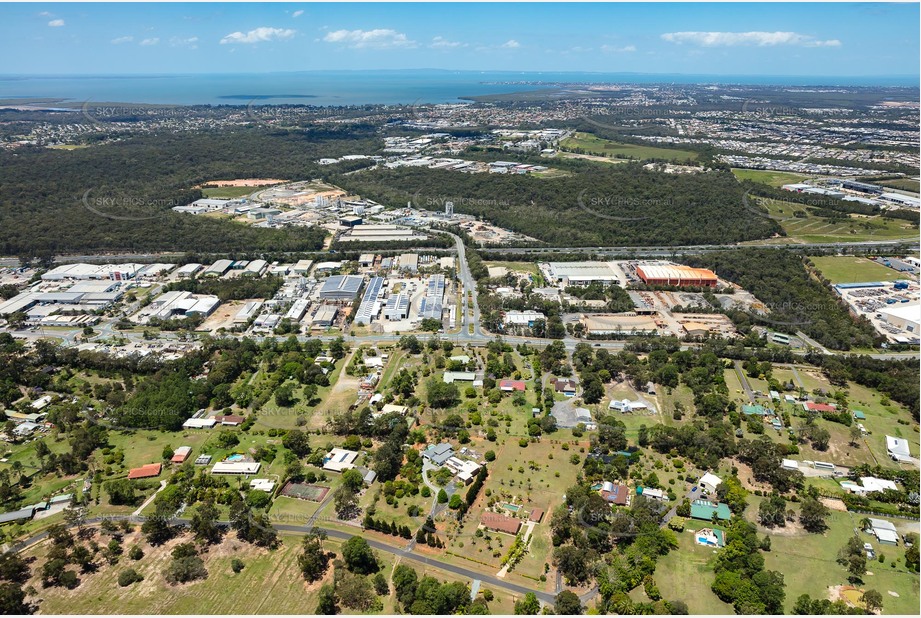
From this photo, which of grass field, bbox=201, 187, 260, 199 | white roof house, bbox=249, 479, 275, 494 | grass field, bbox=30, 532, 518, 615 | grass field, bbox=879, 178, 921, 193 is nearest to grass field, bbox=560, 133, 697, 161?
grass field, bbox=879, 178, 921, 193

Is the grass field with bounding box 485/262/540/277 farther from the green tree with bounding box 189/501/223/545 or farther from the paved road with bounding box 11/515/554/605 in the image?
the green tree with bounding box 189/501/223/545

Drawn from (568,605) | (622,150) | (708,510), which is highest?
(622,150)

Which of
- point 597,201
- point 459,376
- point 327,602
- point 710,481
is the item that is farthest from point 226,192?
point 710,481

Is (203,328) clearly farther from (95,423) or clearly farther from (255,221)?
(255,221)

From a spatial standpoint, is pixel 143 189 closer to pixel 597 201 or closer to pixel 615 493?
pixel 597 201

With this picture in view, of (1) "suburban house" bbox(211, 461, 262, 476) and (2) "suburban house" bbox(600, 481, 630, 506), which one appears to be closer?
(2) "suburban house" bbox(600, 481, 630, 506)

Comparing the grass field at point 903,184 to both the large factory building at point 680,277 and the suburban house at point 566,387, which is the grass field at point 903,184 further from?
the suburban house at point 566,387
